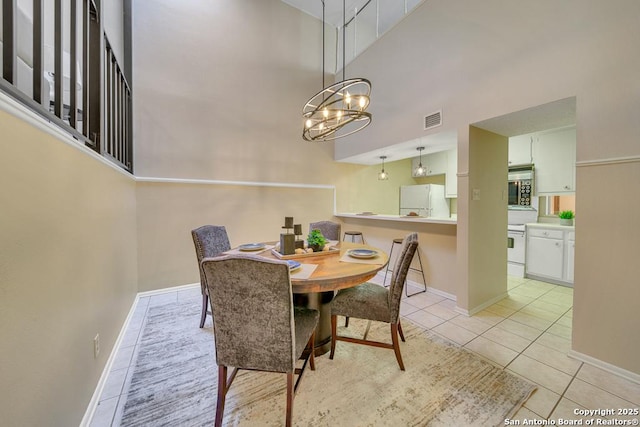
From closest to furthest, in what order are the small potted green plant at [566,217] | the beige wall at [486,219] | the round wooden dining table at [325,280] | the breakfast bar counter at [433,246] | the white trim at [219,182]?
the round wooden dining table at [325,280] < the beige wall at [486,219] < the breakfast bar counter at [433,246] < the white trim at [219,182] < the small potted green plant at [566,217]

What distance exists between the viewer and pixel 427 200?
5266mm

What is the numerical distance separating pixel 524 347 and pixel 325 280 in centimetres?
202

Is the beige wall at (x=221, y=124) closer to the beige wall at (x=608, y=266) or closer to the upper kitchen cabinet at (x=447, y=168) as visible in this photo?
the upper kitchen cabinet at (x=447, y=168)

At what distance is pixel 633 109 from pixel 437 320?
2.27 m

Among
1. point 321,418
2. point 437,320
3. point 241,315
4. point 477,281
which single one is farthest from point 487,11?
point 321,418

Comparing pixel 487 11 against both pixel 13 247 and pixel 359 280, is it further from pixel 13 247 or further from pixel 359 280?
pixel 13 247

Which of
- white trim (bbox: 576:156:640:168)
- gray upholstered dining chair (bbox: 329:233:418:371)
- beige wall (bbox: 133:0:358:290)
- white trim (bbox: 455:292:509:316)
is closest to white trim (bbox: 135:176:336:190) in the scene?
beige wall (bbox: 133:0:358:290)

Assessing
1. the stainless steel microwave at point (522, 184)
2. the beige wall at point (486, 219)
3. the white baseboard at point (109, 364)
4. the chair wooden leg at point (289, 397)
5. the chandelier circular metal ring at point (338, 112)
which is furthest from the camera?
the stainless steel microwave at point (522, 184)

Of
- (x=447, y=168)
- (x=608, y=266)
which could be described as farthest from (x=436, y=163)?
(x=608, y=266)

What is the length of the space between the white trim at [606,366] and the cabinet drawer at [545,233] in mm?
2336

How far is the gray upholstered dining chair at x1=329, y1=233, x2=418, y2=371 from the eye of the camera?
1.73 m

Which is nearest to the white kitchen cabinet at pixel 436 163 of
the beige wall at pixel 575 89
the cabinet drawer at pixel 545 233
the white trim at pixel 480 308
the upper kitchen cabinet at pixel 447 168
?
the upper kitchen cabinet at pixel 447 168

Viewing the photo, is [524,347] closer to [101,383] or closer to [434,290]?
[434,290]

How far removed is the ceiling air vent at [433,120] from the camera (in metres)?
2.83
